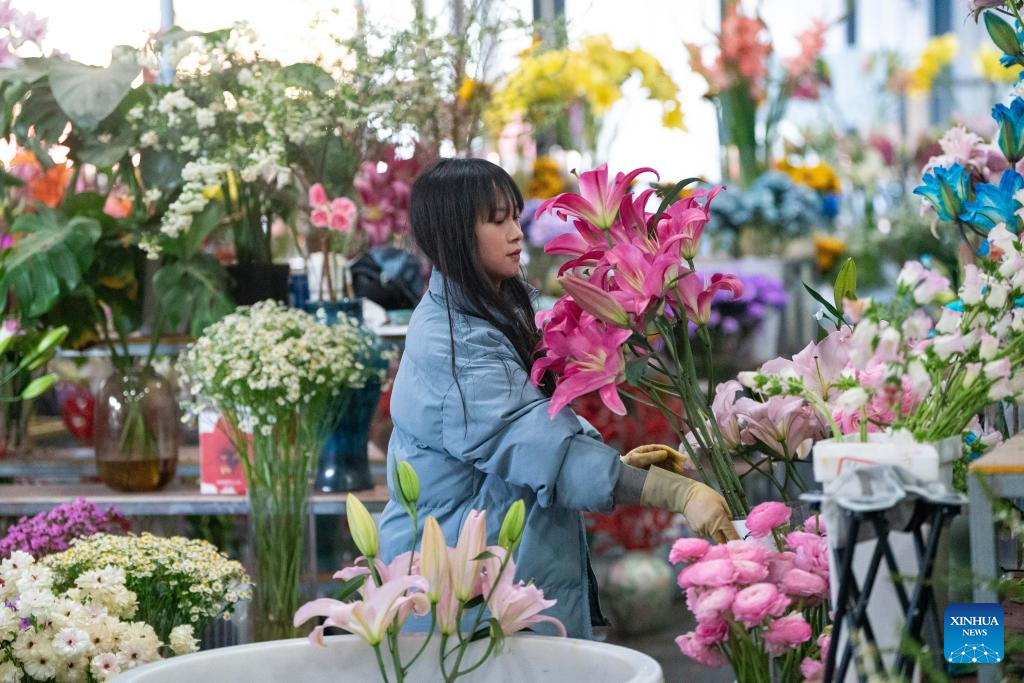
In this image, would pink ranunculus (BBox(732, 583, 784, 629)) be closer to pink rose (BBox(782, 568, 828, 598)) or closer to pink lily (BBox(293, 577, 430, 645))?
pink rose (BBox(782, 568, 828, 598))

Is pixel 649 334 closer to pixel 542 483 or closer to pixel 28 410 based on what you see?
pixel 542 483

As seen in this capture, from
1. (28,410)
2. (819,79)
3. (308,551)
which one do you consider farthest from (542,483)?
(819,79)

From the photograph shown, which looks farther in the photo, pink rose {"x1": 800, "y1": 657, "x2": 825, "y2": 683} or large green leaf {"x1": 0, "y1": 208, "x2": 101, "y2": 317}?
large green leaf {"x1": 0, "y1": 208, "x2": 101, "y2": 317}

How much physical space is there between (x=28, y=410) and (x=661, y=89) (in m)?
2.02

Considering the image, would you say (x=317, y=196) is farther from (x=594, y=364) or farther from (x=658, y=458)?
(x=594, y=364)

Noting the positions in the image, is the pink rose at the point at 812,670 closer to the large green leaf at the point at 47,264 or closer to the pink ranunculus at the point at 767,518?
the pink ranunculus at the point at 767,518

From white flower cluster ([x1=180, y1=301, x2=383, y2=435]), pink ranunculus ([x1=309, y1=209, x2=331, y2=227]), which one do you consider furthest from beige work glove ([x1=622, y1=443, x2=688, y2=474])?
pink ranunculus ([x1=309, y1=209, x2=331, y2=227])

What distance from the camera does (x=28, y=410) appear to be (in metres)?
3.21

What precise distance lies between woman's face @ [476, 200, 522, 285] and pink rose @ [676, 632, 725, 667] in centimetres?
64

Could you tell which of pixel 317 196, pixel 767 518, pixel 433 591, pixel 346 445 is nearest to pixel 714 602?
pixel 767 518

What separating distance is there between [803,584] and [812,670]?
9 centimetres

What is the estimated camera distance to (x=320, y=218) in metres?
2.86

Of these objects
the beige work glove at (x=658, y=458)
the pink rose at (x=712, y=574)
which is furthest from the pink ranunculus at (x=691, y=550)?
the beige work glove at (x=658, y=458)

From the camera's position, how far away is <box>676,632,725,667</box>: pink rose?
48.0 inches
